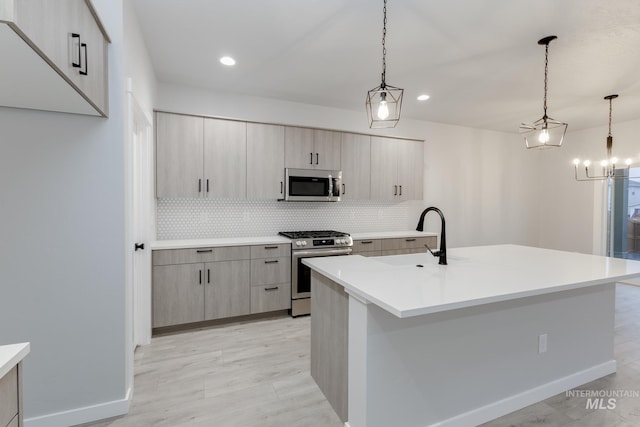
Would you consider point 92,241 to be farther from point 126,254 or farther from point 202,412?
point 202,412

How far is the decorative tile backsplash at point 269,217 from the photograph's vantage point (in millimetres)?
3650

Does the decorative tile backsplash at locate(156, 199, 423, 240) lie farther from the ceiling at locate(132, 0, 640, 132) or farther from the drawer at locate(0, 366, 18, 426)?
the drawer at locate(0, 366, 18, 426)

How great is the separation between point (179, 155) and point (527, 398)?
3756 millimetres

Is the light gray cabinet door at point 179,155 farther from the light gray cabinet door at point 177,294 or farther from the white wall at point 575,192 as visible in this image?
the white wall at point 575,192

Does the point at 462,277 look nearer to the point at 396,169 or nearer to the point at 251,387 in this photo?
the point at 251,387

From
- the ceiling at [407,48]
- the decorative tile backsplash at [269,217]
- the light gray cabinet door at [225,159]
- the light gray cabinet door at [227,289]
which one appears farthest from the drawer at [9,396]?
the decorative tile backsplash at [269,217]

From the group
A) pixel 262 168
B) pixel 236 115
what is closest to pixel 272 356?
pixel 262 168

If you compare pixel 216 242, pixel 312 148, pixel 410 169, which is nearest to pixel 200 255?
pixel 216 242

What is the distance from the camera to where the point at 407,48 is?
8.79 feet

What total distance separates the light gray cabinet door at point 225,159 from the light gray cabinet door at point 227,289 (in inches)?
33.1

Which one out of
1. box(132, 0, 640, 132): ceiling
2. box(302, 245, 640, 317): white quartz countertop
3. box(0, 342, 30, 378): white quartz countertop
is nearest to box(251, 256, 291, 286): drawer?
box(302, 245, 640, 317): white quartz countertop

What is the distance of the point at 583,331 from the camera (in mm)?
2258

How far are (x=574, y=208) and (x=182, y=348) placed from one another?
22.2ft

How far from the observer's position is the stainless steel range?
366 cm
